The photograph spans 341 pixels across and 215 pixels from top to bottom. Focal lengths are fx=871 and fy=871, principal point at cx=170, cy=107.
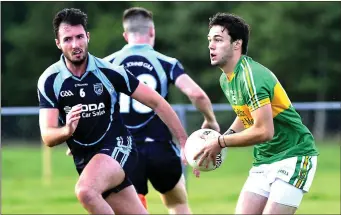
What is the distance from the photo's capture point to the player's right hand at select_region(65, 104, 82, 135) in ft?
20.6

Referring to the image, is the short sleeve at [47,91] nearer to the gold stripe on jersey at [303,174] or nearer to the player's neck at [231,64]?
the player's neck at [231,64]

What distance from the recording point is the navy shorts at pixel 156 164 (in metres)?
8.46

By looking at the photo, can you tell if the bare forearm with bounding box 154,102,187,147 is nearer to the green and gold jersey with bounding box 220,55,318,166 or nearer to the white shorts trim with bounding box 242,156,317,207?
the green and gold jersey with bounding box 220,55,318,166

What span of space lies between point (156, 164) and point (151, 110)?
1.74 ft

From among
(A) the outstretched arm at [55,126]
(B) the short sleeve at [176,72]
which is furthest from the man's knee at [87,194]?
(B) the short sleeve at [176,72]

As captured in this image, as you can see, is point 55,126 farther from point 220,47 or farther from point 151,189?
point 151,189

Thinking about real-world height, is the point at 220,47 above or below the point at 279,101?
above

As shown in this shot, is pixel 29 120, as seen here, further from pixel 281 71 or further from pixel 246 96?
pixel 281 71

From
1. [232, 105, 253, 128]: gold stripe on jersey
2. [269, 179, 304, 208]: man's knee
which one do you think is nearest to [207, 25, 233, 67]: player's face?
[232, 105, 253, 128]: gold stripe on jersey

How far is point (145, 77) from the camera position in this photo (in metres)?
8.40

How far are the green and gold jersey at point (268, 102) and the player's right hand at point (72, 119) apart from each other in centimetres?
113

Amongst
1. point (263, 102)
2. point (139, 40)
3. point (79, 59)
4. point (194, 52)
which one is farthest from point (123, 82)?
point (194, 52)

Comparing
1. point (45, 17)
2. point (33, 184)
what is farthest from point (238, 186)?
point (45, 17)

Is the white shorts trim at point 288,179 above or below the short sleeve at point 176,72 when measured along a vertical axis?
below
